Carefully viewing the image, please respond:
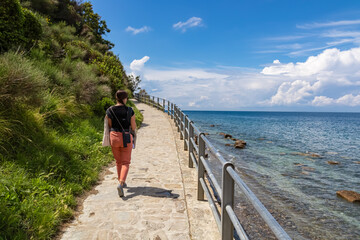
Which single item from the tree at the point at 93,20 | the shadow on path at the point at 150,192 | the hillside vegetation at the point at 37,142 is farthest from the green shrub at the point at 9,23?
the tree at the point at 93,20

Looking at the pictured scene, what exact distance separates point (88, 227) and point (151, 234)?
97 centimetres

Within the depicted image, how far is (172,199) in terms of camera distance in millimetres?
4352

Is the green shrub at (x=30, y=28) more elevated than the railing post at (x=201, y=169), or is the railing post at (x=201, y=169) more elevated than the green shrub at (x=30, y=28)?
the green shrub at (x=30, y=28)

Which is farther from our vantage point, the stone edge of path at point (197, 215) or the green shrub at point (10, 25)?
the green shrub at point (10, 25)

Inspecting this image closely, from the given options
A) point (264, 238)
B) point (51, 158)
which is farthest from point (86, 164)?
point (264, 238)

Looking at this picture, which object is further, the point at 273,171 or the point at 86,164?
the point at 273,171

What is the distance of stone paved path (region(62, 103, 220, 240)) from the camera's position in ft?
10.6

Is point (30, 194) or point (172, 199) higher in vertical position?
point (30, 194)

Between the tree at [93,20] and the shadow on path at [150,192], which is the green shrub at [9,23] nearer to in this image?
the shadow on path at [150,192]

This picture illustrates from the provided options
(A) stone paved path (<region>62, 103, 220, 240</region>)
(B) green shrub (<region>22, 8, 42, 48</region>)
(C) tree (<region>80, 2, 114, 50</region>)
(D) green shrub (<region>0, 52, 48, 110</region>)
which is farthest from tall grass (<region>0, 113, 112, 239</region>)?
(C) tree (<region>80, 2, 114, 50</region>)

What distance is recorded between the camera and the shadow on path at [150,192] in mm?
4500

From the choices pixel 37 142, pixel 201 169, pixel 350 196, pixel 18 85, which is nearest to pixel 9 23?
pixel 18 85

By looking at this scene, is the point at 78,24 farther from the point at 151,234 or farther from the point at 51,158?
the point at 151,234

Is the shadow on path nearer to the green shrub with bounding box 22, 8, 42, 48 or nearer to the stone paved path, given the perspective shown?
the stone paved path
